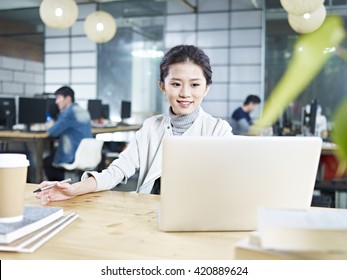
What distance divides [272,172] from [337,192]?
2805 mm

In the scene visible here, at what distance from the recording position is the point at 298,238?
608 millimetres

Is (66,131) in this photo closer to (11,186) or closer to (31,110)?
(31,110)

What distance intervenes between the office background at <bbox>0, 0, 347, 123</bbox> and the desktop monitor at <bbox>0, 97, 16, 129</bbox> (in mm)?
2815

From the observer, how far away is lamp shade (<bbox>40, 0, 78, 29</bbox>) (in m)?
4.37

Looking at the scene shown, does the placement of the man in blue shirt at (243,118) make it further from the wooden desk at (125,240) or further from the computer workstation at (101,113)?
the wooden desk at (125,240)

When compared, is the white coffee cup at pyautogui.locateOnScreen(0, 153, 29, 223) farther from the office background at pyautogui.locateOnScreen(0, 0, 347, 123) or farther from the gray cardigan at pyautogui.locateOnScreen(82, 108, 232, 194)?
the office background at pyautogui.locateOnScreen(0, 0, 347, 123)

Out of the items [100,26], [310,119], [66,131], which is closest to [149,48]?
[100,26]

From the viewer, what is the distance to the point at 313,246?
0.61 m

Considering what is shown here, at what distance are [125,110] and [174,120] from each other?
5802 millimetres

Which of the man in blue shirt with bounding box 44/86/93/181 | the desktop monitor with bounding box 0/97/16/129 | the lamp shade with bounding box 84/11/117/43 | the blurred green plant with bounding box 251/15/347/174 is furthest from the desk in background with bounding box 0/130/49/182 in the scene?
the blurred green plant with bounding box 251/15/347/174

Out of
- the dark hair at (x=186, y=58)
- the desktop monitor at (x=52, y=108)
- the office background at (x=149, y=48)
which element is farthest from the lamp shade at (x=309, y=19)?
the desktop monitor at (x=52, y=108)

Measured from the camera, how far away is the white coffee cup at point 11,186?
0.87 metres
